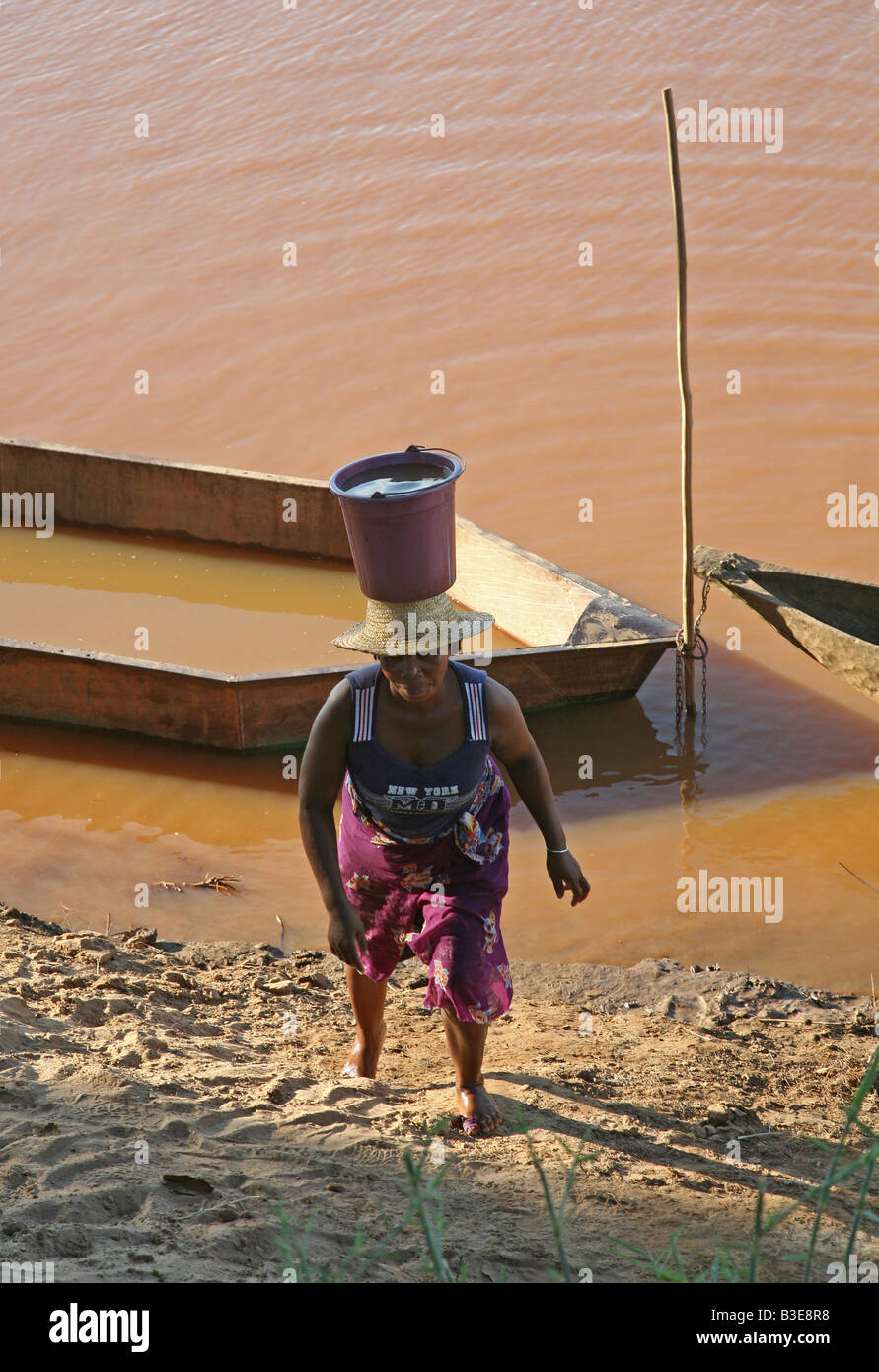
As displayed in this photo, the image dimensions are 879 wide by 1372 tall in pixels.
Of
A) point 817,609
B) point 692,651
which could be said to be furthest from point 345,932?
point 817,609

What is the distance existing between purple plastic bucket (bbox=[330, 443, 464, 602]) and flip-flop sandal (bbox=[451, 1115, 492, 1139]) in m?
1.37

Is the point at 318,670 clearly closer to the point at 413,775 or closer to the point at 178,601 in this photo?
the point at 178,601

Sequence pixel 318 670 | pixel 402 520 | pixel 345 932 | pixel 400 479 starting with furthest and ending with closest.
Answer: pixel 318 670
pixel 345 932
pixel 400 479
pixel 402 520

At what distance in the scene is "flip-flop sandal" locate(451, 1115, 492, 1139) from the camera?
3.33 meters

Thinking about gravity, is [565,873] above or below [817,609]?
below

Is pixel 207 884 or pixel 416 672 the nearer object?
pixel 416 672

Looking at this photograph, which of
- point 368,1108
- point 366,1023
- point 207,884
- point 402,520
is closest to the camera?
point 402,520

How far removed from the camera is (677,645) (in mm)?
6422

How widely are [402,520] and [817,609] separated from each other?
13.6ft

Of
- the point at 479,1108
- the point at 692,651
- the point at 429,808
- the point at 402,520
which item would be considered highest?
the point at 402,520

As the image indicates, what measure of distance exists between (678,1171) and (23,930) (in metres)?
2.78

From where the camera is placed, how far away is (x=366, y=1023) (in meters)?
3.72

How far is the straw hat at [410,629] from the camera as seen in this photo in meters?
3.01

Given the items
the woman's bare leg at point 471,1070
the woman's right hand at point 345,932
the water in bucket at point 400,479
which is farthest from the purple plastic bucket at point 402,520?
the woman's bare leg at point 471,1070
